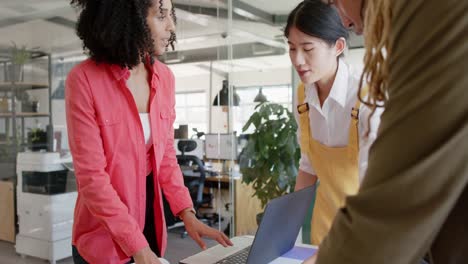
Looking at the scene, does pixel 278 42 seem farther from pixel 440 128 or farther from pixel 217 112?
pixel 440 128

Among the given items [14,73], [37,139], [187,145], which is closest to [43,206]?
[37,139]

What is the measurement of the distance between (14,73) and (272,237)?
404 cm

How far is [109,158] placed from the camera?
4.13 ft

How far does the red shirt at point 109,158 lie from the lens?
3.85 ft

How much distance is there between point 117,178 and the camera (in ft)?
4.20

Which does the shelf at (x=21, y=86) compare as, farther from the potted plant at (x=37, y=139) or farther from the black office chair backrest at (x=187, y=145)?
the black office chair backrest at (x=187, y=145)

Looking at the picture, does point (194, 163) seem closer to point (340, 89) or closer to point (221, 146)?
point (221, 146)

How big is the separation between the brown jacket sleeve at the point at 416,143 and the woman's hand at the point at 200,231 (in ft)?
2.95

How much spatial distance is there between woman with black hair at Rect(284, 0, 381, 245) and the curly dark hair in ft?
1.70

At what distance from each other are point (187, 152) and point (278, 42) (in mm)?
1806

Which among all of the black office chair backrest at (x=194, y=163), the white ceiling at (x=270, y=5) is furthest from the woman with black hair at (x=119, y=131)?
the white ceiling at (x=270, y=5)

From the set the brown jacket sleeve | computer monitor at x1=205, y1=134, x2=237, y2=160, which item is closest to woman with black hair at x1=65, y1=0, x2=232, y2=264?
the brown jacket sleeve

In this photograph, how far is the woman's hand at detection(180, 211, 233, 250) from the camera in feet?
4.29

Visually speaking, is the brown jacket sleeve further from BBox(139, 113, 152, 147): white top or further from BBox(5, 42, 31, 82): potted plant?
BBox(5, 42, 31, 82): potted plant
